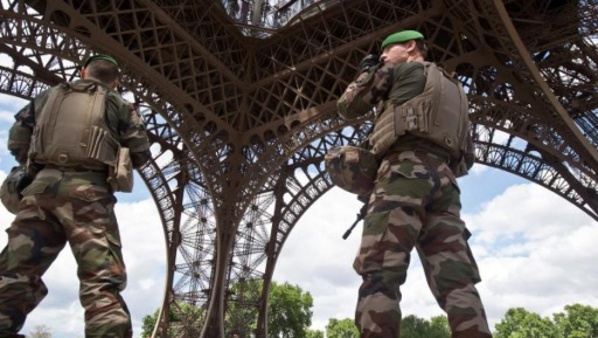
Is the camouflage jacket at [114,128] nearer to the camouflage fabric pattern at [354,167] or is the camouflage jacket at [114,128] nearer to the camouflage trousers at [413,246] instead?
the camouflage fabric pattern at [354,167]

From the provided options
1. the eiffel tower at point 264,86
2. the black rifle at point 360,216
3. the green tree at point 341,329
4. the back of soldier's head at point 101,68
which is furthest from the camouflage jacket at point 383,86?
the green tree at point 341,329

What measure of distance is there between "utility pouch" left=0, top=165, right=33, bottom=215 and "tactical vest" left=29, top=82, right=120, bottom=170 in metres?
0.14

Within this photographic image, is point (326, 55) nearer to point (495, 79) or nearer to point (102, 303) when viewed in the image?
point (495, 79)

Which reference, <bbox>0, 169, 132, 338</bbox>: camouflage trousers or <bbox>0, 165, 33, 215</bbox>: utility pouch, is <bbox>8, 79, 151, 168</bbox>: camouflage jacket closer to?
<bbox>0, 165, 33, 215</bbox>: utility pouch

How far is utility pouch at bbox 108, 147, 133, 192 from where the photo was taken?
3176 millimetres

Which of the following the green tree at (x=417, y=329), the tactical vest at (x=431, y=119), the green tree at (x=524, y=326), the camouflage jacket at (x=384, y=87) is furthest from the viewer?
the green tree at (x=524, y=326)

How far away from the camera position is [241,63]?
16.9 metres

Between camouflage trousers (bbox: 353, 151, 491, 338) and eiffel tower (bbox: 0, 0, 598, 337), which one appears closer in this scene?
camouflage trousers (bbox: 353, 151, 491, 338)

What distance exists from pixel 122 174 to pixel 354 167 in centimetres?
122

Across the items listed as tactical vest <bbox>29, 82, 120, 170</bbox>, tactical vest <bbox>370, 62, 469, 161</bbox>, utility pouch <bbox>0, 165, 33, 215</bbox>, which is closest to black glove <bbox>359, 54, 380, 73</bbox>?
tactical vest <bbox>370, 62, 469, 161</bbox>

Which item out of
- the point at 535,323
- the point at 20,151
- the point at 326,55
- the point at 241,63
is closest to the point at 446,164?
the point at 20,151

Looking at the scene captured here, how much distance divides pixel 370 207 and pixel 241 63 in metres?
14.3

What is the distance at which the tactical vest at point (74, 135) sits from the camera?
3199 millimetres

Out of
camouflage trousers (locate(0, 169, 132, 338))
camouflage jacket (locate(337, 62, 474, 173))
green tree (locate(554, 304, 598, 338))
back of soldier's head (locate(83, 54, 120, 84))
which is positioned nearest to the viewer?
camouflage trousers (locate(0, 169, 132, 338))
